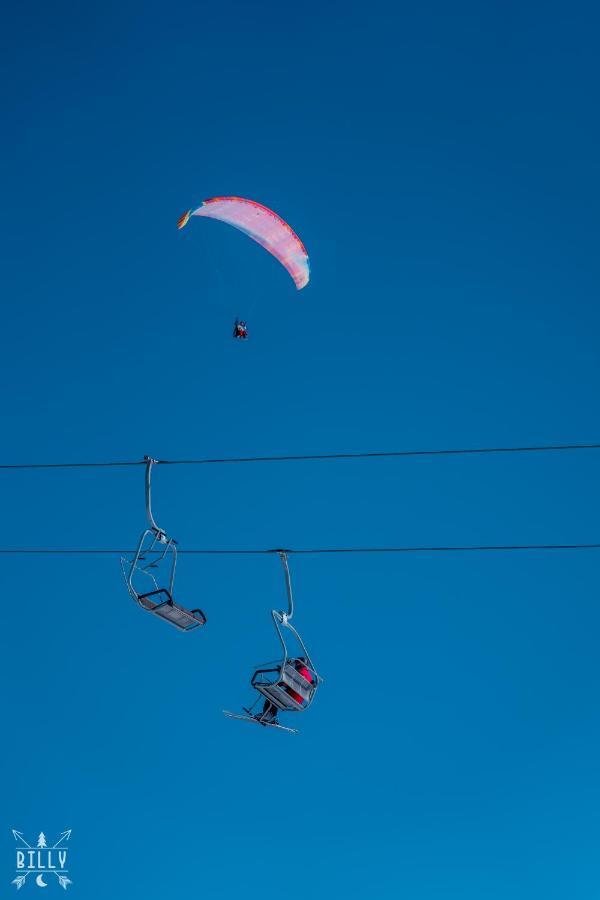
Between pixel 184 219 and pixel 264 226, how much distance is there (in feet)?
9.98

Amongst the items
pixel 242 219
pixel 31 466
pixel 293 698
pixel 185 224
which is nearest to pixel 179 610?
pixel 293 698

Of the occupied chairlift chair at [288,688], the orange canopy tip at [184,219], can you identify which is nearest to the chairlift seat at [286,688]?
the occupied chairlift chair at [288,688]

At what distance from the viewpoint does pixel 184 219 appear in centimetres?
2238

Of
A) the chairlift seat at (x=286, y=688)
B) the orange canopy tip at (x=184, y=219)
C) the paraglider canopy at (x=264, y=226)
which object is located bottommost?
the chairlift seat at (x=286, y=688)

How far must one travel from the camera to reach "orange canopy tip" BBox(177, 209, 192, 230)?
22.2 meters

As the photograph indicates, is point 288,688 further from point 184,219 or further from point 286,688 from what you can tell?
point 184,219

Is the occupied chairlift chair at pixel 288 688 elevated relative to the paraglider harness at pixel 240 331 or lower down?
lower down

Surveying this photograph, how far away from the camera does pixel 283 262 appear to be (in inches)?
1013

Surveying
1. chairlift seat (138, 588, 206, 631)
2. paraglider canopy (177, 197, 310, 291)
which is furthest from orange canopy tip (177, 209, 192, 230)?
chairlift seat (138, 588, 206, 631)

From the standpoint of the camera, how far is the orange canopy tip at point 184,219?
22.2 metres

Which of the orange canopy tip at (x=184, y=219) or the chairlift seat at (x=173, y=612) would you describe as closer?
the chairlift seat at (x=173, y=612)

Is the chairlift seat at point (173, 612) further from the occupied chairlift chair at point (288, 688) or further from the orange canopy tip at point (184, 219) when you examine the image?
the orange canopy tip at point (184, 219)

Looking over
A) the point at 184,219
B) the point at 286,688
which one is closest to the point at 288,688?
the point at 286,688

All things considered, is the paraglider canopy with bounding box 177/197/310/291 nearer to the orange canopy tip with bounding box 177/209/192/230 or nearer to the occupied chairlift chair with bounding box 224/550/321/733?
the orange canopy tip with bounding box 177/209/192/230
